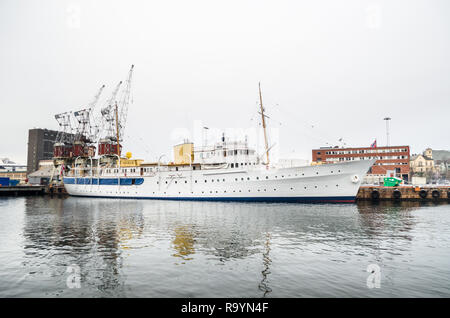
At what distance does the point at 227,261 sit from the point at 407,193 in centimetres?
4551

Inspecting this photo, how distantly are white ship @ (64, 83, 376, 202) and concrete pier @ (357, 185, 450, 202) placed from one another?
→ 10.9 meters

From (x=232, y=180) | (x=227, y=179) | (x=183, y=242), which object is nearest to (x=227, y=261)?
(x=183, y=242)

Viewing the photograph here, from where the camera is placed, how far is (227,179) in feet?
135

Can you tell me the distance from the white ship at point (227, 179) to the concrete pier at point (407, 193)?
1085cm

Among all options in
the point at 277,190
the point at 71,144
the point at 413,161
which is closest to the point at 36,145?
the point at 71,144

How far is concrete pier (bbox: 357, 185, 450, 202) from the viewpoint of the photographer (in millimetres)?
43875

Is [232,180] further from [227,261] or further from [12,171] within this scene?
[12,171]

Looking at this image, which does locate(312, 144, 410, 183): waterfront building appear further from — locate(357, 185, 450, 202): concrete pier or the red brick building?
locate(357, 185, 450, 202): concrete pier

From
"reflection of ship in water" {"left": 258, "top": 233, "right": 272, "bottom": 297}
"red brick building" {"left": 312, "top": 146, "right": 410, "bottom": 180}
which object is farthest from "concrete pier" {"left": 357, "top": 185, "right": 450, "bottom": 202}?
"reflection of ship in water" {"left": 258, "top": 233, "right": 272, "bottom": 297}

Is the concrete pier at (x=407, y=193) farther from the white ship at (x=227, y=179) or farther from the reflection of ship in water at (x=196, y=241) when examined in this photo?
the reflection of ship in water at (x=196, y=241)

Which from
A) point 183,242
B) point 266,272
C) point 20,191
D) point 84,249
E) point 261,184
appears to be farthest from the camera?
point 20,191

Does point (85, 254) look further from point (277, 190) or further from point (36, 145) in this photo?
point (36, 145)

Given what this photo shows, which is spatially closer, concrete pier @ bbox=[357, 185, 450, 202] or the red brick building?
concrete pier @ bbox=[357, 185, 450, 202]
